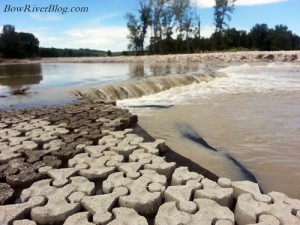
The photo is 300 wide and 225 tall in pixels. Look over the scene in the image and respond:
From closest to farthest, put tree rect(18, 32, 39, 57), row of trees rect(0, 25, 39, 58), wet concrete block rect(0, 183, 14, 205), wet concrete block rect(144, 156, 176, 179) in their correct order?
1. wet concrete block rect(0, 183, 14, 205)
2. wet concrete block rect(144, 156, 176, 179)
3. row of trees rect(0, 25, 39, 58)
4. tree rect(18, 32, 39, 57)

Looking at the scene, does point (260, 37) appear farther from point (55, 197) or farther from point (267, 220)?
point (55, 197)

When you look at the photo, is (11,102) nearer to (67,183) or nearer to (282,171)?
(67,183)

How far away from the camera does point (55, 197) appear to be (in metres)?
2.64

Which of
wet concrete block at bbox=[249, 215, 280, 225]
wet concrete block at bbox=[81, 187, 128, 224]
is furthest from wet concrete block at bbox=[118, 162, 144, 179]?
wet concrete block at bbox=[249, 215, 280, 225]

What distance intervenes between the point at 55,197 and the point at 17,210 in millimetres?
306

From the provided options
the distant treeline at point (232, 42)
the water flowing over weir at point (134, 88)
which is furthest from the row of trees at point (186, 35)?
the water flowing over weir at point (134, 88)

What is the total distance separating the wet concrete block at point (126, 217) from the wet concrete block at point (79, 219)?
19 centimetres

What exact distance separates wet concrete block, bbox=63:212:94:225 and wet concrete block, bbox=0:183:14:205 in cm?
72

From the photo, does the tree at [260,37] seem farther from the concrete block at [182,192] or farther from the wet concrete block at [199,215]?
the wet concrete block at [199,215]

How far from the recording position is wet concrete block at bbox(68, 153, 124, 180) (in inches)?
123

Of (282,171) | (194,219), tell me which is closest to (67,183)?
(194,219)

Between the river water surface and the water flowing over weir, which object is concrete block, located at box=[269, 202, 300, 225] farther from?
the water flowing over weir

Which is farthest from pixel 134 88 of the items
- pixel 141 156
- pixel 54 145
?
pixel 141 156

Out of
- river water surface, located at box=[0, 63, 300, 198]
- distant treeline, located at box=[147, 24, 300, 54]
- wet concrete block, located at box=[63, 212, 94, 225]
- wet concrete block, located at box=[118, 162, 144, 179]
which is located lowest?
river water surface, located at box=[0, 63, 300, 198]
